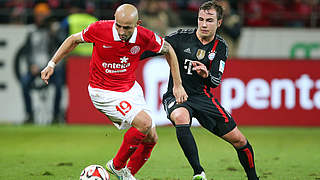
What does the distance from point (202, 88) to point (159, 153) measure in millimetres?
2710

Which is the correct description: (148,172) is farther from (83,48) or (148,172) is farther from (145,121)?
(83,48)

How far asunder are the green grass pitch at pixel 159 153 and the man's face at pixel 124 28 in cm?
180

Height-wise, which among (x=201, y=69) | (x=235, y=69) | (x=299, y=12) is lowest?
(x=235, y=69)

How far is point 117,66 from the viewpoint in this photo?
6.78 metres

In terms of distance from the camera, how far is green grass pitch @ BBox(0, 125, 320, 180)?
767 cm

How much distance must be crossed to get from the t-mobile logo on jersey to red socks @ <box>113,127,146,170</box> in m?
0.64

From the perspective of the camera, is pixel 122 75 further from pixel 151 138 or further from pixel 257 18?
pixel 257 18

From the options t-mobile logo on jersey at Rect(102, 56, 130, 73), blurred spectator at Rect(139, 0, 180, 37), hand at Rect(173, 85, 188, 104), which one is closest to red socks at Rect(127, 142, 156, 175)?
hand at Rect(173, 85, 188, 104)

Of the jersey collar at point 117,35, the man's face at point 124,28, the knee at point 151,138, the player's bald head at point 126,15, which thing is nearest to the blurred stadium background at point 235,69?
the knee at point 151,138

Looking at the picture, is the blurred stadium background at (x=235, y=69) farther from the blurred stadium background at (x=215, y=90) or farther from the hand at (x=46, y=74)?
the hand at (x=46, y=74)

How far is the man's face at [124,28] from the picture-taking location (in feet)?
20.8

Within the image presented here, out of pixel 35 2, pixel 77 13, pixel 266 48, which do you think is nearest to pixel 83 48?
pixel 77 13

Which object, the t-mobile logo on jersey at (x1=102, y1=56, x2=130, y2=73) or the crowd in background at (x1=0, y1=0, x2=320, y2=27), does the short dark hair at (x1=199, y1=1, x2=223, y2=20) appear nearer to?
the t-mobile logo on jersey at (x1=102, y1=56, x2=130, y2=73)

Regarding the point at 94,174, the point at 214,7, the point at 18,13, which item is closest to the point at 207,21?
the point at 214,7
